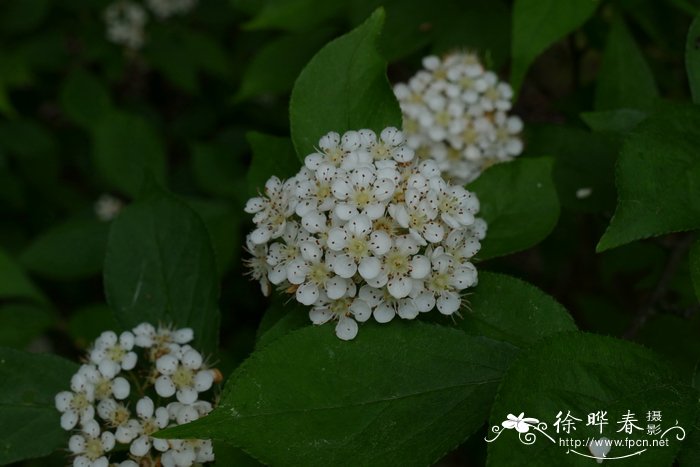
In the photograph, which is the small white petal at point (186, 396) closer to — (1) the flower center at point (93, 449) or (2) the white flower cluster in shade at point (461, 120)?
(1) the flower center at point (93, 449)

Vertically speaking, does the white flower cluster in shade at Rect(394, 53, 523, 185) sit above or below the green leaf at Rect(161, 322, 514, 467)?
above

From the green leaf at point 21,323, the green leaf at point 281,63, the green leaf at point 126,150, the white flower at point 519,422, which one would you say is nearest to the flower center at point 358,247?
the white flower at point 519,422

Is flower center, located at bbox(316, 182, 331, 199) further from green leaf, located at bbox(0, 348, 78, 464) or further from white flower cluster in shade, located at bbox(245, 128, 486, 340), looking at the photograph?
green leaf, located at bbox(0, 348, 78, 464)

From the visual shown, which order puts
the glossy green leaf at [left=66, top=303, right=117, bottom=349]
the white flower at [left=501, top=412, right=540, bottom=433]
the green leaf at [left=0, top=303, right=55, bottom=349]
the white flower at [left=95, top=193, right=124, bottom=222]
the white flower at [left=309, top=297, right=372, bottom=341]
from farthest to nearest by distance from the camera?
1. the white flower at [left=95, top=193, right=124, bottom=222]
2. the glossy green leaf at [left=66, top=303, right=117, bottom=349]
3. the green leaf at [left=0, top=303, right=55, bottom=349]
4. the white flower at [left=309, top=297, right=372, bottom=341]
5. the white flower at [left=501, top=412, right=540, bottom=433]

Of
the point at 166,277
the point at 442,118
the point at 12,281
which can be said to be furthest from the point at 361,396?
the point at 12,281

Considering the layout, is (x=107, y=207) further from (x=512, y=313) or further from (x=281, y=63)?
(x=512, y=313)

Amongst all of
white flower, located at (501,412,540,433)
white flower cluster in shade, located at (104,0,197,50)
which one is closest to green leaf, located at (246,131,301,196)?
white flower, located at (501,412,540,433)

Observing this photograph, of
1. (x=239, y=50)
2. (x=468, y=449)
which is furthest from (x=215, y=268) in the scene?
(x=239, y=50)
